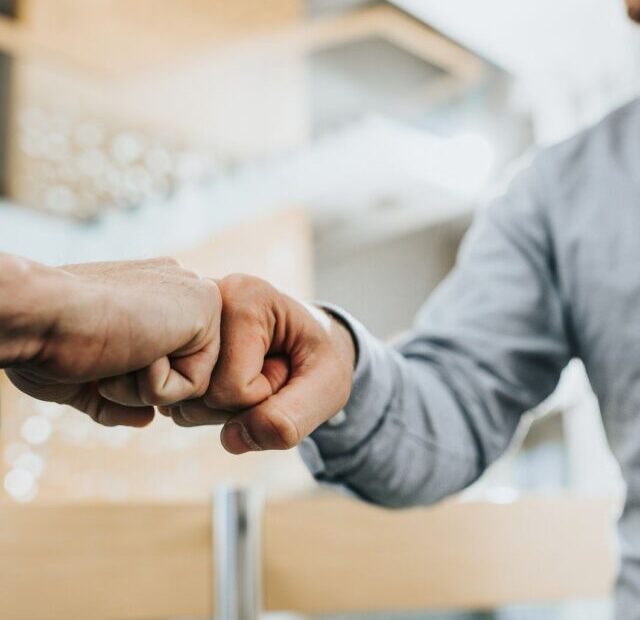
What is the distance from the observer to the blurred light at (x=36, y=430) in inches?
42.3

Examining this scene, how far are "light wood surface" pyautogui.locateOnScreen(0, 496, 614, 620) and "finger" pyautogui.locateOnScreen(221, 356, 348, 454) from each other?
0.33 meters

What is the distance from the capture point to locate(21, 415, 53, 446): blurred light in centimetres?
107

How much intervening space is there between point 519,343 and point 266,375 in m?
0.27

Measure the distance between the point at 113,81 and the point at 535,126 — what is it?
90 centimetres

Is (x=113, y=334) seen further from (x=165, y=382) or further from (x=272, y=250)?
(x=272, y=250)

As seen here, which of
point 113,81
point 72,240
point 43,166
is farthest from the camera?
point 113,81

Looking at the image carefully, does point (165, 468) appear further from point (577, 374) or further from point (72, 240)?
point (577, 374)

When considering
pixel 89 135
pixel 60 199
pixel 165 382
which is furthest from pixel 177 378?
pixel 89 135

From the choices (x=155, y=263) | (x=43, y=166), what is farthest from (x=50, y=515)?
(x=43, y=166)

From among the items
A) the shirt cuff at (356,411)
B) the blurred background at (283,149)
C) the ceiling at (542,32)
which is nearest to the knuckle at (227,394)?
the shirt cuff at (356,411)

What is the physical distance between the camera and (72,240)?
1.27 meters

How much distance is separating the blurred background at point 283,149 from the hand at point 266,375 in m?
0.76

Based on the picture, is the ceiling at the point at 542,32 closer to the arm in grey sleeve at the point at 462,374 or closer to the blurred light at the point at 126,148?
the blurred light at the point at 126,148

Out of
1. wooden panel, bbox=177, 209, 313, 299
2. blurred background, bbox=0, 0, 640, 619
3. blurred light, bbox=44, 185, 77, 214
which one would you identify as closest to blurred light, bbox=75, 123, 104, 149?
blurred background, bbox=0, 0, 640, 619
